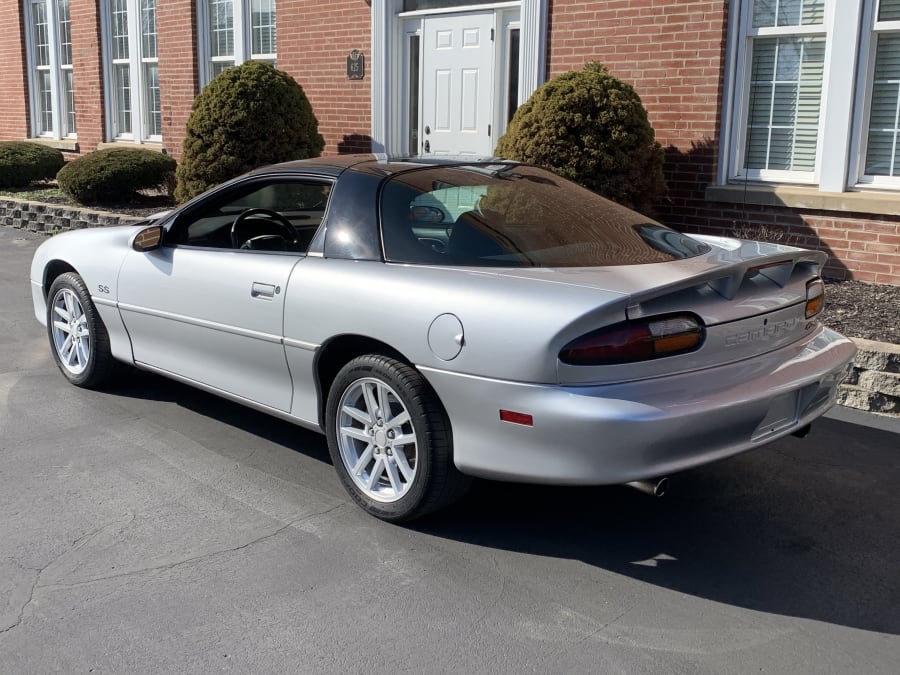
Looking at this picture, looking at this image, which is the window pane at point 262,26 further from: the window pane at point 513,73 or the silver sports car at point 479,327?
the silver sports car at point 479,327

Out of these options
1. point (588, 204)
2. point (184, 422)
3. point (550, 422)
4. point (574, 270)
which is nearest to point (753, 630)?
point (550, 422)

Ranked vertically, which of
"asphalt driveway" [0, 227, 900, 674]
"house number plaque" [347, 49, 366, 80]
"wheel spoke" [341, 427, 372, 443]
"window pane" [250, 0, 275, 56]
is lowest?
"asphalt driveway" [0, 227, 900, 674]

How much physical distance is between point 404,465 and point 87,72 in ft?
49.7

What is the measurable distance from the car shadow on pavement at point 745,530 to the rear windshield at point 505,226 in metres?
1.10

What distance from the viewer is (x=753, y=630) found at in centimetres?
329

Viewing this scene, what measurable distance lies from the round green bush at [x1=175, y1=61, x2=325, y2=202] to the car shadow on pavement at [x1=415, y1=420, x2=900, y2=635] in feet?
26.4

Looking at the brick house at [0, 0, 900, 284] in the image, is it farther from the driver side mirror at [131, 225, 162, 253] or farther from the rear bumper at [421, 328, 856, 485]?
the rear bumper at [421, 328, 856, 485]

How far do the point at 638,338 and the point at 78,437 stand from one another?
318 centimetres

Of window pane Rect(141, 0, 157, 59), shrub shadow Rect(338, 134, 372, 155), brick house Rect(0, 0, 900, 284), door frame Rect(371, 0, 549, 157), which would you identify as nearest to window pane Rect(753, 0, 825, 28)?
brick house Rect(0, 0, 900, 284)

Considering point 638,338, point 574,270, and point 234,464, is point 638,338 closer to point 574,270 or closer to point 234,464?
point 574,270

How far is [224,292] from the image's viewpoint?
15.7 feet

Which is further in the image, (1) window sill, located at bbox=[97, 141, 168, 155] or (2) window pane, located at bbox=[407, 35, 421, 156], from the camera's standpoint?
(1) window sill, located at bbox=[97, 141, 168, 155]

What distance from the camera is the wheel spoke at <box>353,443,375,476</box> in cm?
417

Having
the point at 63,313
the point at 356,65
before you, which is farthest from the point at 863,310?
the point at 356,65
